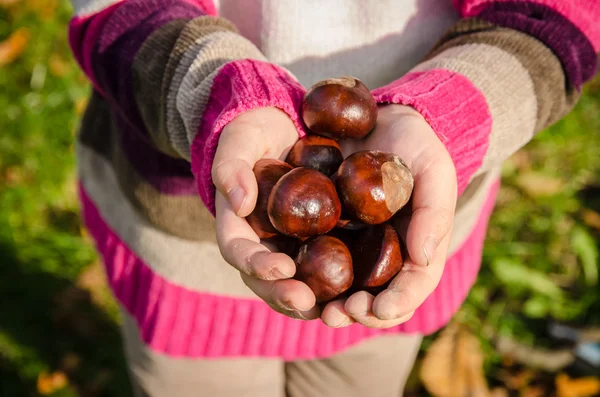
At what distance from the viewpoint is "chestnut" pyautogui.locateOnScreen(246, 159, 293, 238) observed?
55.6 inches

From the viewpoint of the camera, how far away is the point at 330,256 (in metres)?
1.38

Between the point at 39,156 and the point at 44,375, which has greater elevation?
the point at 39,156

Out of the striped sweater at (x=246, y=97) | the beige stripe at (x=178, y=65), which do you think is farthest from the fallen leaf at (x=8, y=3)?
the beige stripe at (x=178, y=65)

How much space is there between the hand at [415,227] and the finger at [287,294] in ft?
0.24

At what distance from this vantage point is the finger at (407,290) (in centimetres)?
120

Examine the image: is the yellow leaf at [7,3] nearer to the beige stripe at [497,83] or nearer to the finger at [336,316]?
the beige stripe at [497,83]

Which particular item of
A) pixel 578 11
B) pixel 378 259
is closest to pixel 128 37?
pixel 378 259

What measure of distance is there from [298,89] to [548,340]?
212 centimetres

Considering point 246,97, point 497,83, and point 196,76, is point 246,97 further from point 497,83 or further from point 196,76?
point 497,83

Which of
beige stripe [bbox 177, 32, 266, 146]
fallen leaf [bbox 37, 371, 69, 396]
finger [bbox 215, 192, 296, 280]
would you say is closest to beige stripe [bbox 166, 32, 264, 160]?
beige stripe [bbox 177, 32, 266, 146]

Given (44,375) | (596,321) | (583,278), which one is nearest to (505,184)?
(583,278)

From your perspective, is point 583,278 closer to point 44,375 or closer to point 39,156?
point 44,375

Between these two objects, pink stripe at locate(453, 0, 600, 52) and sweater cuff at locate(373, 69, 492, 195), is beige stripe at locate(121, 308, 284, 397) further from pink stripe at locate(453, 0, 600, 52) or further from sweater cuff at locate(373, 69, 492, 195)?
pink stripe at locate(453, 0, 600, 52)

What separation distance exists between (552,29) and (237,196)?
926mm
